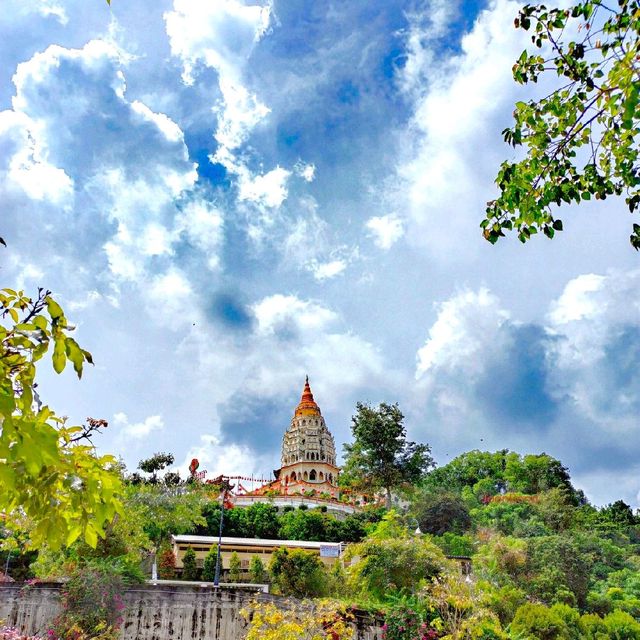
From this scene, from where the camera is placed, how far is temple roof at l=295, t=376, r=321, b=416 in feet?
195

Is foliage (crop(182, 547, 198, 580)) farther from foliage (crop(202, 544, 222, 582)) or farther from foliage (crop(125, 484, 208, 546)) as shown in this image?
foliage (crop(125, 484, 208, 546))

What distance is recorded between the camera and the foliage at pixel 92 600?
1487 cm

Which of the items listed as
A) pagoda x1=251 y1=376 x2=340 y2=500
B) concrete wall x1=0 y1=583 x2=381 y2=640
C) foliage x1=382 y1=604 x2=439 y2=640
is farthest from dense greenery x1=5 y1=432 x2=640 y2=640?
pagoda x1=251 y1=376 x2=340 y2=500

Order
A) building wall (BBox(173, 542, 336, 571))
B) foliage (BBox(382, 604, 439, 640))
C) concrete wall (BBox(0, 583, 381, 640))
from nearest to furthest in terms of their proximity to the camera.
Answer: foliage (BBox(382, 604, 439, 640))
concrete wall (BBox(0, 583, 381, 640))
building wall (BBox(173, 542, 336, 571))

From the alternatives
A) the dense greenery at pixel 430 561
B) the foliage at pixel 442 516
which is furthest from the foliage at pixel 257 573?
the foliage at pixel 442 516

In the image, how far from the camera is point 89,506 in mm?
2990

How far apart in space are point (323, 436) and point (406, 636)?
4318 cm

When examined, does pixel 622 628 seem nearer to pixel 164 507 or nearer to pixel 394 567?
pixel 394 567

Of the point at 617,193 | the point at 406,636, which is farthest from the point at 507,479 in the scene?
the point at 617,193

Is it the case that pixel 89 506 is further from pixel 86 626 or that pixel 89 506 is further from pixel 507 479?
pixel 507 479

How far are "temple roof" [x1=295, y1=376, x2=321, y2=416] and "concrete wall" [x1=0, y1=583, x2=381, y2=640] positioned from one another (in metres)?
42.7

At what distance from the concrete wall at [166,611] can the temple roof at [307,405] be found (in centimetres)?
4269

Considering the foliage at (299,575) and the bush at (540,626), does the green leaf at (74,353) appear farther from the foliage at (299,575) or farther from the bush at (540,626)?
the foliage at (299,575)

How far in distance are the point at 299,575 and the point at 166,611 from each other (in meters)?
4.64
